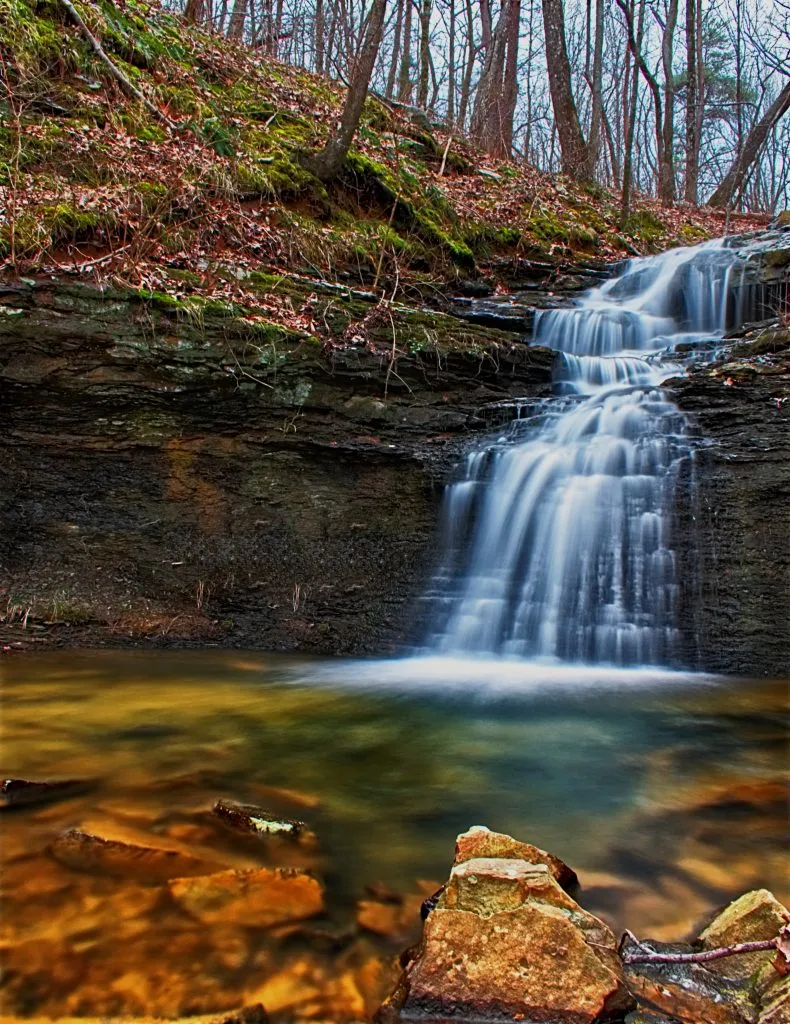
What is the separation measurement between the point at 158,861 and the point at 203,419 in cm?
475

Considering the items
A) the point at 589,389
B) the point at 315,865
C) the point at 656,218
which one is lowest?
the point at 315,865

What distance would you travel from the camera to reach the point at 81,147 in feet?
25.2

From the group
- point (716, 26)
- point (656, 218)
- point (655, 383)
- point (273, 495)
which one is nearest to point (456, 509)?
point (273, 495)

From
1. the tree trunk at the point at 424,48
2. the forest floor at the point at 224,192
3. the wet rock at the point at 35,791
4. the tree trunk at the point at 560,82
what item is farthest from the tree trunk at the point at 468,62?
the wet rock at the point at 35,791

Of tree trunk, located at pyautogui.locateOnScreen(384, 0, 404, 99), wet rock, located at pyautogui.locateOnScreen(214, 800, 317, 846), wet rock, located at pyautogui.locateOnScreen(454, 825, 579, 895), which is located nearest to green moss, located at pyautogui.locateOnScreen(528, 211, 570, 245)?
wet rock, located at pyautogui.locateOnScreen(214, 800, 317, 846)

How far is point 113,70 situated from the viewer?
897 cm

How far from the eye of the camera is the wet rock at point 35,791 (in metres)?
2.87

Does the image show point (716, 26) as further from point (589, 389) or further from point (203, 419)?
point (203, 419)

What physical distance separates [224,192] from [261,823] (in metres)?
7.51

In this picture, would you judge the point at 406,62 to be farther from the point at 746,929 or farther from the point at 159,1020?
the point at 159,1020

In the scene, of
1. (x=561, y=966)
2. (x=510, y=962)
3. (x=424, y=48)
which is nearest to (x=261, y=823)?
(x=510, y=962)

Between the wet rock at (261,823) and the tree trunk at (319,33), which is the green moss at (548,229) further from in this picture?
the wet rock at (261,823)

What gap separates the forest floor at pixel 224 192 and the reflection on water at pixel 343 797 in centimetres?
378

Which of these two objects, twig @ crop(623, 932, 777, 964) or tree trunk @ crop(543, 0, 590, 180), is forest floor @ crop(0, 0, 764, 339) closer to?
tree trunk @ crop(543, 0, 590, 180)
